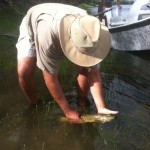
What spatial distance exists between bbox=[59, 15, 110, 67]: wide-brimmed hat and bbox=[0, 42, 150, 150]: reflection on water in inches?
40.6

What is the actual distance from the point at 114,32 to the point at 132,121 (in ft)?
18.5

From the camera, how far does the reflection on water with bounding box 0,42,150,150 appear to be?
3924 millimetres

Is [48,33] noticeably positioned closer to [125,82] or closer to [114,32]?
[125,82]

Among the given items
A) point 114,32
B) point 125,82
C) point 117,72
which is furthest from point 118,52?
point 125,82

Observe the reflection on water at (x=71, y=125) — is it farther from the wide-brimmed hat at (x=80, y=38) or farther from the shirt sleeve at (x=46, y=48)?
the wide-brimmed hat at (x=80, y=38)

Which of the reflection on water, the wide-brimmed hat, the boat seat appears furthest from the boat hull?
the wide-brimmed hat

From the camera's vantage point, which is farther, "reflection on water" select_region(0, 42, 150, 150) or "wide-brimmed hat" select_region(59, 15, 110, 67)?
"reflection on water" select_region(0, 42, 150, 150)

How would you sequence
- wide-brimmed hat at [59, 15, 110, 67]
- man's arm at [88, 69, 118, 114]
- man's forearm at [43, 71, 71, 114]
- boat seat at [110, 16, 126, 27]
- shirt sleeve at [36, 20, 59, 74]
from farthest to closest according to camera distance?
boat seat at [110, 16, 126, 27]
man's arm at [88, 69, 118, 114]
man's forearm at [43, 71, 71, 114]
shirt sleeve at [36, 20, 59, 74]
wide-brimmed hat at [59, 15, 110, 67]

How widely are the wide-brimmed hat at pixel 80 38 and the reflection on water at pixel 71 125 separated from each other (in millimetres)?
1030

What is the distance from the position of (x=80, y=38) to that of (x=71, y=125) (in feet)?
4.52

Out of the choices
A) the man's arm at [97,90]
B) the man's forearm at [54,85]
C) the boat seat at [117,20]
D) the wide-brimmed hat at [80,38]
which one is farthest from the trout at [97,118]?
the boat seat at [117,20]

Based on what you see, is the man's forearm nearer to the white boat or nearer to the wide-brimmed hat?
the wide-brimmed hat

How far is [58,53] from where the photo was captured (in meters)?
3.75

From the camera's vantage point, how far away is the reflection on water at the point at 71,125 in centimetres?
392
